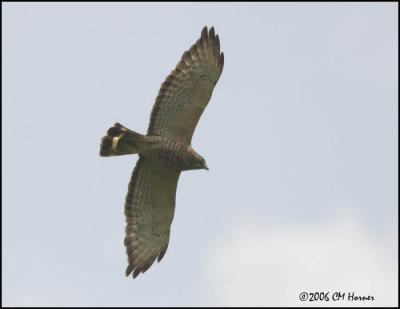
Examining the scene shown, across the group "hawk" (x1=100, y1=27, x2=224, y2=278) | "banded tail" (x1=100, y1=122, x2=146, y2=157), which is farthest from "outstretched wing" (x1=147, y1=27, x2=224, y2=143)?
"banded tail" (x1=100, y1=122, x2=146, y2=157)

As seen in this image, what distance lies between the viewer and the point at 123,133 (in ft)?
53.8

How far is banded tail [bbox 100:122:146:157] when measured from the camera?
16406 mm

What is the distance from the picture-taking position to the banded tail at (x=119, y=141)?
646 inches

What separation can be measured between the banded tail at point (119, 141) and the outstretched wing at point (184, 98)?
0.34 meters

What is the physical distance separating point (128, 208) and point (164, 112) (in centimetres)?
192

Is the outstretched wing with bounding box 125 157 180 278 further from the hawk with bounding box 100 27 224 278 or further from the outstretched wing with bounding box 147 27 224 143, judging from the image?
the outstretched wing with bounding box 147 27 224 143

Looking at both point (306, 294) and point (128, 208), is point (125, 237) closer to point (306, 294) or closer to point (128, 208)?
point (128, 208)

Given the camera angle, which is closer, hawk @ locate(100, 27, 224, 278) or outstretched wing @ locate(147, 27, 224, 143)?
hawk @ locate(100, 27, 224, 278)

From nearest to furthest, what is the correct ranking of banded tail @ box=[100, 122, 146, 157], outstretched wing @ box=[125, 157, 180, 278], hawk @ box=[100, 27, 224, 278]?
banded tail @ box=[100, 122, 146, 157], hawk @ box=[100, 27, 224, 278], outstretched wing @ box=[125, 157, 180, 278]

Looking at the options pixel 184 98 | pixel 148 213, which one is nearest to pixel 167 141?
pixel 184 98

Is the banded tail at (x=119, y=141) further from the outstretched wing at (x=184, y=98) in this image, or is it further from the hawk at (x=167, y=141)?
the outstretched wing at (x=184, y=98)

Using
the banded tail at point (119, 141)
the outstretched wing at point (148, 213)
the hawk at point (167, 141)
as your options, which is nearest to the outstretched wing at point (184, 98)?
the hawk at point (167, 141)

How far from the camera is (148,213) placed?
57.2 feet

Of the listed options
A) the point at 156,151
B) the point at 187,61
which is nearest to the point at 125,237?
the point at 156,151
